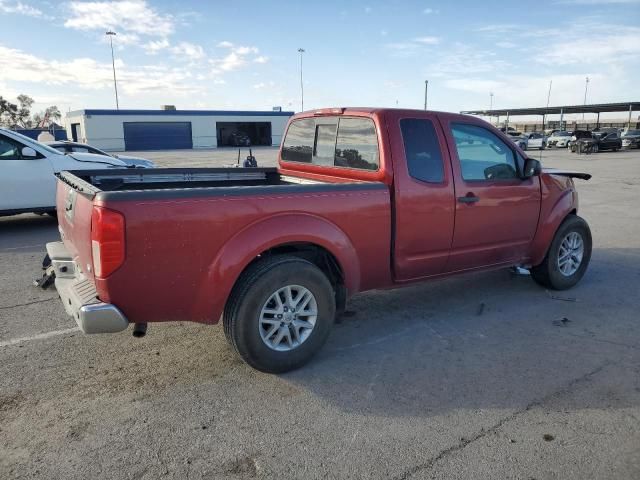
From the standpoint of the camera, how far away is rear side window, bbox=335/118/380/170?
4159 millimetres

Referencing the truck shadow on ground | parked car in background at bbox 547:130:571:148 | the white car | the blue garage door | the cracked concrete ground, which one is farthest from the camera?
the blue garage door

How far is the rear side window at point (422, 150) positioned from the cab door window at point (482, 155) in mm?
268

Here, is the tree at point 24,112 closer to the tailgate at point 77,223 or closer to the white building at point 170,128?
the white building at point 170,128

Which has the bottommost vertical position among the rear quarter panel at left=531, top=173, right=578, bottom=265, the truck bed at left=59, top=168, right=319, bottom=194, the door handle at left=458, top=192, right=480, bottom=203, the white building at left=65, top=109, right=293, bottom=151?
the rear quarter panel at left=531, top=173, right=578, bottom=265

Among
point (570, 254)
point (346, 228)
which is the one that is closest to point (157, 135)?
point (570, 254)

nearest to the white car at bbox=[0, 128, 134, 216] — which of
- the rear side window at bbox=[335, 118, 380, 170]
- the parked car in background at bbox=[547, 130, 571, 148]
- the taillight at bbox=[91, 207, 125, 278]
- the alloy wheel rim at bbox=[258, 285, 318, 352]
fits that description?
the rear side window at bbox=[335, 118, 380, 170]

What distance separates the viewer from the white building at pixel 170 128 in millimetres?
49062

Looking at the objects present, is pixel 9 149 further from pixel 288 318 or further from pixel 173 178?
pixel 288 318

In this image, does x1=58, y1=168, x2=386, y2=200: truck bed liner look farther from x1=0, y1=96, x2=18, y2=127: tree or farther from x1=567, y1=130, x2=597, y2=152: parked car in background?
x1=0, y1=96, x2=18, y2=127: tree

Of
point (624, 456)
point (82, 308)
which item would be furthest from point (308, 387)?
point (624, 456)

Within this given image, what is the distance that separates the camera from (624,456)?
272 cm

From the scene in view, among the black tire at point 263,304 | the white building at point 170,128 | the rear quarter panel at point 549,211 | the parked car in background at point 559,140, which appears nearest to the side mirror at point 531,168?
the rear quarter panel at point 549,211

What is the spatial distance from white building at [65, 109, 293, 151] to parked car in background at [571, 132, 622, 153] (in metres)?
29.1

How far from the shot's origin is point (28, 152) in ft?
27.4
